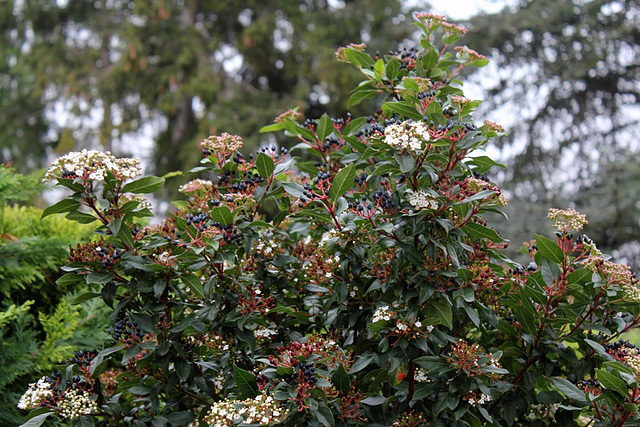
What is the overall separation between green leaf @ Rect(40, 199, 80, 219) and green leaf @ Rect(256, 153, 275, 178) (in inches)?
22.0

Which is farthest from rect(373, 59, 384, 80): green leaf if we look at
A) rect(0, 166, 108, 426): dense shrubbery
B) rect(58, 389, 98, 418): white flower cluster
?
rect(0, 166, 108, 426): dense shrubbery

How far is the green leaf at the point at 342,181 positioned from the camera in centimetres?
178

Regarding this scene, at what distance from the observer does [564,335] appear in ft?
6.38

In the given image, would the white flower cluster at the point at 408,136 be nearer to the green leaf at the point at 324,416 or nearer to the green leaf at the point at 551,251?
the green leaf at the point at 551,251

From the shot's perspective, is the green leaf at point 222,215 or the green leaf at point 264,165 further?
the green leaf at point 264,165

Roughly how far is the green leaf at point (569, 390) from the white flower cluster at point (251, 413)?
868 millimetres

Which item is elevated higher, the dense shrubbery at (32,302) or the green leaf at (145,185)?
the green leaf at (145,185)

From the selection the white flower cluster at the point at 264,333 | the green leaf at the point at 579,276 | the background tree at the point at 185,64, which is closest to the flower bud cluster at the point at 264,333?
the white flower cluster at the point at 264,333

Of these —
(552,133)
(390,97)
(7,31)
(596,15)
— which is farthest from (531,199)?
(7,31)

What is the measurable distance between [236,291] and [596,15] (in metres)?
11.8

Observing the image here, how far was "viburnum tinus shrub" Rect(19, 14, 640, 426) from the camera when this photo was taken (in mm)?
1752

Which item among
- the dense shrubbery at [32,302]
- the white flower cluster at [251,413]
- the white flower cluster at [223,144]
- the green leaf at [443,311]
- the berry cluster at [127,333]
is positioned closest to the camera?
the white flower cluster at [251,413]

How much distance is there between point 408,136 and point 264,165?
494 mm

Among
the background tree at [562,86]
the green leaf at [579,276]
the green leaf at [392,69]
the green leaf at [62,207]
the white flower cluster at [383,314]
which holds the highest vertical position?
the green leaf at [392,69]
